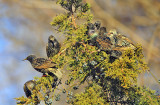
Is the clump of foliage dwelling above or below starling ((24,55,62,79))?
below

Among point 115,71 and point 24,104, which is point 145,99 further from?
point 24,104

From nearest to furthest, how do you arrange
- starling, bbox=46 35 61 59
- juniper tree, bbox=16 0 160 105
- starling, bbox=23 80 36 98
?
juniper tree, bbox=16 0 160 105 → starling, bbox=23 80 36 98 → starling, bbox=46 35 61 59

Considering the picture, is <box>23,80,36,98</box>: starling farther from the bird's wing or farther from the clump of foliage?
the bird's wing

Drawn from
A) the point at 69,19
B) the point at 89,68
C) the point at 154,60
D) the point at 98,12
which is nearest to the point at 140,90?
the point at 89,68

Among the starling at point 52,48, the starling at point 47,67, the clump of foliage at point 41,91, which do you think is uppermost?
the starling at point 52,48

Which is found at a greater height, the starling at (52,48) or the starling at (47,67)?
the starling at (52,48)

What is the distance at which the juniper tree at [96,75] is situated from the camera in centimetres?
160

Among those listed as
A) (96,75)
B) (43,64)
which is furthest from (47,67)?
(96,75)

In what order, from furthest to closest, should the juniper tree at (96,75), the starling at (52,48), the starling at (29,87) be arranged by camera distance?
the starling at (52,48) < the starling at (29,87) < the juniper tree at (96,75)

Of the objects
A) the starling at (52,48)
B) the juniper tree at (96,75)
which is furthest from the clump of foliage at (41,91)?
the starling at (52,48)

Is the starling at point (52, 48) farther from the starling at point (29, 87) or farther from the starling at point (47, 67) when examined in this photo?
the starling at point (29, 87)

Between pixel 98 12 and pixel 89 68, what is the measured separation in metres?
3.19

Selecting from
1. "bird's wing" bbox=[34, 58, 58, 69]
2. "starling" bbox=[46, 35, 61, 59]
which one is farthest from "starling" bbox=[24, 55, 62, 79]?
"starling" bbox=[46, 35, 61, 59]

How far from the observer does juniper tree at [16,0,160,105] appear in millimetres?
1602
